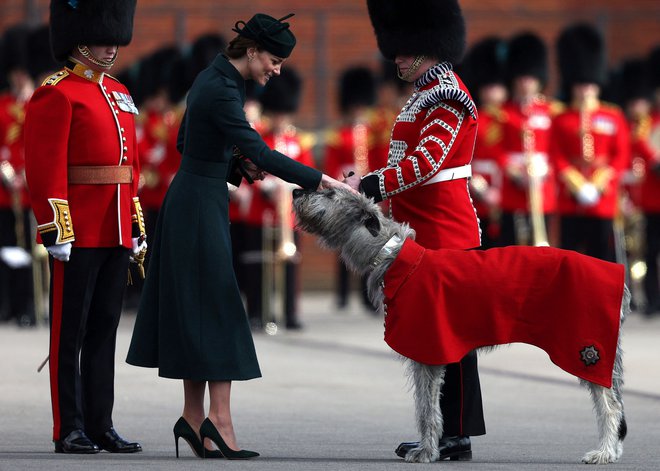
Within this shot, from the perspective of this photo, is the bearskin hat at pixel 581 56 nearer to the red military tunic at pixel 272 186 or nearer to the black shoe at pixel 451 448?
the red military tunic at pixel 272 186

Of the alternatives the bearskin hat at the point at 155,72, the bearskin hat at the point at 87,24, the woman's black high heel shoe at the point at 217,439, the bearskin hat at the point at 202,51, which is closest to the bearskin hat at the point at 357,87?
the bearskin hat at the point at 202,51

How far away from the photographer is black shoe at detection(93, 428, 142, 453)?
7.03 meters

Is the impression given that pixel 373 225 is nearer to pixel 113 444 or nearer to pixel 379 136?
pixel 113 444

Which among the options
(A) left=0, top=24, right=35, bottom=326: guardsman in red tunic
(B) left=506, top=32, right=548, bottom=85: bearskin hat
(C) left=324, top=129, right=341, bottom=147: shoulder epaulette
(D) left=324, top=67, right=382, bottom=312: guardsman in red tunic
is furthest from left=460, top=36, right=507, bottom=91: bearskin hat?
(A) left=0, top=24, right=35, bottom=326: guardsman in red tunic

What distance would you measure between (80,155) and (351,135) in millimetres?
9054

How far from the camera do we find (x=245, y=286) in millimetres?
14305

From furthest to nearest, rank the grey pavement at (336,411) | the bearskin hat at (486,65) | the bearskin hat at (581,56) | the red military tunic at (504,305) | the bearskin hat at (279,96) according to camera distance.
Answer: the bearskin hat at (581,56) < the bearskin hat at (486,65) < the bearskin hat at (279,96) < the grey pavement at (336,411) < the red military tunic at (504,305)

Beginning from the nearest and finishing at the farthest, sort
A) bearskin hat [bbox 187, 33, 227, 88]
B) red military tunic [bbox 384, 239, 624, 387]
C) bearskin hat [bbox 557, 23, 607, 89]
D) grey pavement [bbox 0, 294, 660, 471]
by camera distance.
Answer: red military tunic [bbox 384, 239, 624, 387], grey pavement [bbox 0, 294, 660, 471], bearskin hat [bbox 557, 23, 607, 89], bearskin hat [bbox 187, 33, 227, 88]

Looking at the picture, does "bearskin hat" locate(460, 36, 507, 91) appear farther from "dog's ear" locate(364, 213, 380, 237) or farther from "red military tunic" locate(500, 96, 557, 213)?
"dog's ear" locate(364, 213, 380, 237)

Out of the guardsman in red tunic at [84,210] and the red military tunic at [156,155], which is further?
the red military tunic at [156,155]

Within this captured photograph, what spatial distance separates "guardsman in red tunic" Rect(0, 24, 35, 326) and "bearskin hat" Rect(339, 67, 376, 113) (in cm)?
368

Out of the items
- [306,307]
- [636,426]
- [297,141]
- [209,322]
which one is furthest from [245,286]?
[209,322]

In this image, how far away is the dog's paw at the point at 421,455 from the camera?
264 inches

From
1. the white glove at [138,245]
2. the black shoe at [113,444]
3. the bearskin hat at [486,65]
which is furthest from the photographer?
the bearskin hat at [486,65]
